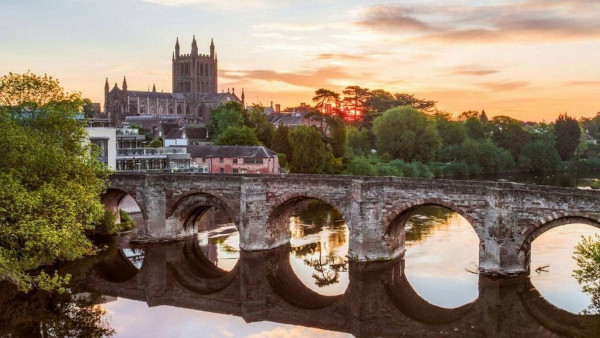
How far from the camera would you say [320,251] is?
40.4 meters

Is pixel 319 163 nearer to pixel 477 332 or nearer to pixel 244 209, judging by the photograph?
pixel 244 209

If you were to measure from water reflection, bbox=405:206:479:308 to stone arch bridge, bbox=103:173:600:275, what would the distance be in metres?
1.54

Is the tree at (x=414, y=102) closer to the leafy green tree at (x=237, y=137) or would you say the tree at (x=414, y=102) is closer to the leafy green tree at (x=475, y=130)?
the leafy green tree at (x=475, y=130)

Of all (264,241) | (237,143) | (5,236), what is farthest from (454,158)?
(5,236)

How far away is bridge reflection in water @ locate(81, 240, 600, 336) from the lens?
26503mm

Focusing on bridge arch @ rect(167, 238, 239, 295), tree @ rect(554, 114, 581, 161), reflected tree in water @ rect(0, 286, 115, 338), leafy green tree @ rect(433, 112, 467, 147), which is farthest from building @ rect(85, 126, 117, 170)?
tree @ rect(554, 114, 581, 161)

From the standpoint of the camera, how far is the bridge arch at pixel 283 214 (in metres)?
36.9

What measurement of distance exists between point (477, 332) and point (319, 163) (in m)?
50.5

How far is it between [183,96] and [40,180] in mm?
122654

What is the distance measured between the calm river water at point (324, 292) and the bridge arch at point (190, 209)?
7.14 feet

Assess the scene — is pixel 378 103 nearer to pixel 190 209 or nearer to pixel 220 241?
pixel 220 241

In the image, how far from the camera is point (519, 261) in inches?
1233

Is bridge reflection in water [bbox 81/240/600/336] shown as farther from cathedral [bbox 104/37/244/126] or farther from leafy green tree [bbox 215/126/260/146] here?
cathedral [bbox 104/37/244/126]

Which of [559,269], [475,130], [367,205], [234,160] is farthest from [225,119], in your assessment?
[559,269]
